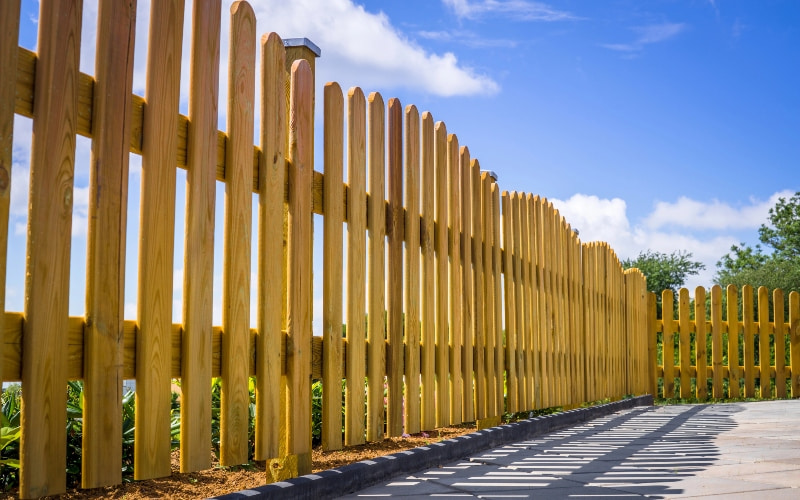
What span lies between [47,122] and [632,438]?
496 cm

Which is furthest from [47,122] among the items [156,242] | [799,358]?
[799,358]

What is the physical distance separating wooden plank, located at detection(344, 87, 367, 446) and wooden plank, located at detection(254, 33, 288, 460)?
586 mm

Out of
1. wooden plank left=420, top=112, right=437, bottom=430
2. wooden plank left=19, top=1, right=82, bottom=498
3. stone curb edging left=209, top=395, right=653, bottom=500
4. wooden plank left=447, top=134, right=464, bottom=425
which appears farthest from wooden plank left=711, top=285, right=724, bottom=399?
wooden plank left=19, top=1, right=82, bottom=498

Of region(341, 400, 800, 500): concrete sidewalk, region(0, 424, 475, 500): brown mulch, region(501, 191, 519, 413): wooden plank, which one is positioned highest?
region(501, 191, 519, 413): wooden plank

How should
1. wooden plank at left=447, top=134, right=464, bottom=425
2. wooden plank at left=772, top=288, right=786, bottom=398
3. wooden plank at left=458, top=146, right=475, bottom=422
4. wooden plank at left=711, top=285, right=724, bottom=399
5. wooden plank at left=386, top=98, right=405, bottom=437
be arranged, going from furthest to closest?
wooden plank at left=772, top=288, right=786, bottom=398 < wooden plank at left=711, top=285, right=724, bottom=399 < wooden plank at left=458, top=146, right=475, bottom=422 < wooden plank at left=447, top=134, right=464, bottom=425 < wooden plank at left=386, top=98, right=405, bottom=437

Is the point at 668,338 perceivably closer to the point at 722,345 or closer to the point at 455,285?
the point at 722,345

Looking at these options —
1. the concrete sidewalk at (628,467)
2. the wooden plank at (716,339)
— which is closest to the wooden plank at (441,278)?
the concrete sidewalk at (628,467)

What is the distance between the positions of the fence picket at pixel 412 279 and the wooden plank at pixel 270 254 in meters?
1.28

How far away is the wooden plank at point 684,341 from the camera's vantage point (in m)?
12.4

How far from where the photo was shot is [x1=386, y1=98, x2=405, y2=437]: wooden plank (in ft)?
14.4

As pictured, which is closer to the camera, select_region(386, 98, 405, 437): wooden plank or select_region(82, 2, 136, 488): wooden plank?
select_region(82, 2, 136, 488): wooden plank

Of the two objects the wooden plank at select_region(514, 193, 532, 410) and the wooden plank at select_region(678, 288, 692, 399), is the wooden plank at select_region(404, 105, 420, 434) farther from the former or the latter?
the wooden plank at select_region(678, 288, 692, 399)

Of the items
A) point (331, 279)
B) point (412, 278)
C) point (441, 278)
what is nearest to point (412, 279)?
point (412, 278)

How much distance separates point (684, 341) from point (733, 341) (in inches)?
29.7
